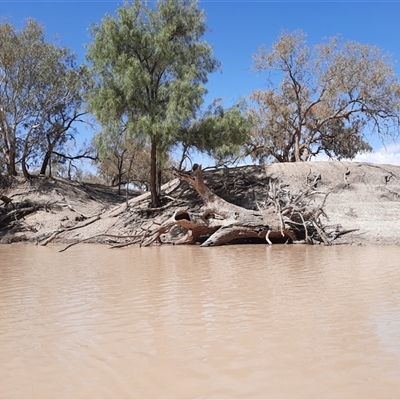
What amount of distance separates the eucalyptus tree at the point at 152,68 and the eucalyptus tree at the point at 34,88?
20.8ft

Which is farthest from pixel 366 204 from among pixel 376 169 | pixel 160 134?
pixel 160 134

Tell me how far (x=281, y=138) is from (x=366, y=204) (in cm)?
1249

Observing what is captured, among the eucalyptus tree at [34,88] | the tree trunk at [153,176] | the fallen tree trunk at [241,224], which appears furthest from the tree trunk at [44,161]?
the fallen tree trunk at [241,224]

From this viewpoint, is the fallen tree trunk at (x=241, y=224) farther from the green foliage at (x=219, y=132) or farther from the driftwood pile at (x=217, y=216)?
the green foliage at (x=219, y=132)

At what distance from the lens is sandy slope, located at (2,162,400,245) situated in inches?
641

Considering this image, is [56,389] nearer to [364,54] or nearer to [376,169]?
[376,169]

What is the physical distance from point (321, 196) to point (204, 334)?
15964 mm

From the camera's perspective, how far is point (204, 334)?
429 centimetres

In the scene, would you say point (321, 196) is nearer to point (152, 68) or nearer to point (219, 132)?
point (219, 132)

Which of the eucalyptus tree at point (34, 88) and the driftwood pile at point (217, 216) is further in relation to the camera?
the eucalyptus tree at point (34, 88)

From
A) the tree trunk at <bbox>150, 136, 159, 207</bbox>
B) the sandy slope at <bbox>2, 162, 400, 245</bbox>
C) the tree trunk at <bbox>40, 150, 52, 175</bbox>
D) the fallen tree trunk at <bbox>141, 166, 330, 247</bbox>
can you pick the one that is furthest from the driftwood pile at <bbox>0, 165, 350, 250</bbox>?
the tree trunk at <bbox>40, 150, 52, 175</bbox>

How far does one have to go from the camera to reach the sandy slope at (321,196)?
53.4 ft

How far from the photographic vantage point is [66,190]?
85.3 feet

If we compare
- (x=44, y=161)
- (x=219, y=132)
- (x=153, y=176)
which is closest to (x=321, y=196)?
(x=219, y=132)
